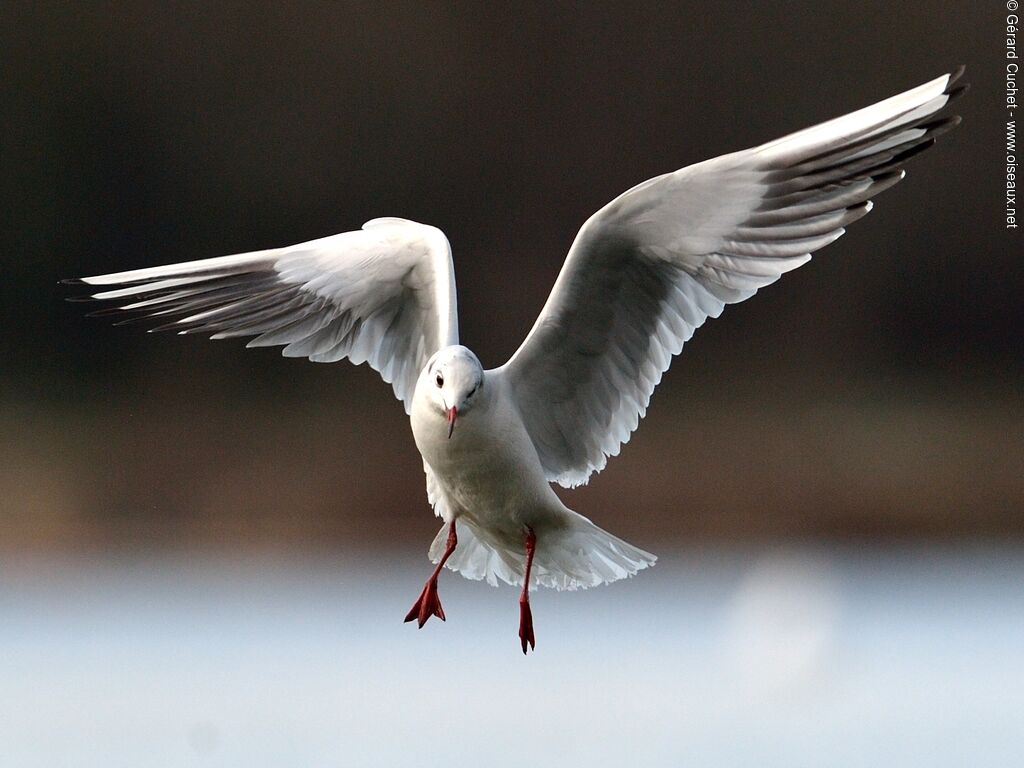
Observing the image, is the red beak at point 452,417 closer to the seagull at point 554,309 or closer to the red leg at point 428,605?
the seagull at point 554,309

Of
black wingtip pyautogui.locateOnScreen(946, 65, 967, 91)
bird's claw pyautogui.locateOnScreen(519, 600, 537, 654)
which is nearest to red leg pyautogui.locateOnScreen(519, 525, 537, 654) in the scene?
bird's claw pyautogui.locateOnScreen(519, 600, 537, 654)

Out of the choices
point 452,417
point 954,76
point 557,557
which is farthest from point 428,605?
point 954,76

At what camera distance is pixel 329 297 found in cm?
549

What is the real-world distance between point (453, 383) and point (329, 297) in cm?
92

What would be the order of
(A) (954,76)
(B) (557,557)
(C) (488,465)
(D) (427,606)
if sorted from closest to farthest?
(A) (954,76) → (C) (488,465) → (D) (427,606) → (B) (557,557)

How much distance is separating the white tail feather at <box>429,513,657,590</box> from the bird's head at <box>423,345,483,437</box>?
2.06ft

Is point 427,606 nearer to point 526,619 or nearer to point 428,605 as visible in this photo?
point 428,605

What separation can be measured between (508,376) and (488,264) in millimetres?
7737

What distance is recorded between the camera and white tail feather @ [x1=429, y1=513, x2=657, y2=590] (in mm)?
5250

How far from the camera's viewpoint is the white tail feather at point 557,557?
5250mm

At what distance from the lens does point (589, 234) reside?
488 centimetres

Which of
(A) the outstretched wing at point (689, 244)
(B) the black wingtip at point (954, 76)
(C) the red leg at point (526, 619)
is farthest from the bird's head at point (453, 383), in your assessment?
(B) the black wingtip at point (954, 76)

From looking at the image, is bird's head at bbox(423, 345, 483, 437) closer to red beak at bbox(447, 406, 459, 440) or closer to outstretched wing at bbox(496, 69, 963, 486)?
red beak at bbox(447, 406, 459, 440)

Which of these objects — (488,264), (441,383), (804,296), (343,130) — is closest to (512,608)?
(488,264)
